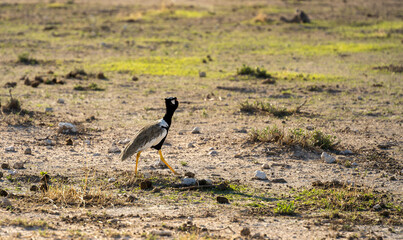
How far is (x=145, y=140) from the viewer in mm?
6359

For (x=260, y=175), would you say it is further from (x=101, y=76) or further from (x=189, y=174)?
(x=101, y=76)

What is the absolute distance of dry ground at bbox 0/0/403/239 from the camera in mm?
5324

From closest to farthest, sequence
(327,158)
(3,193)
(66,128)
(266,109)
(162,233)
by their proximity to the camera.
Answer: (162,233)
(3,193)
(327,158)
(66,128)
(266,109)

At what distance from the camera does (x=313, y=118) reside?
9859 mm

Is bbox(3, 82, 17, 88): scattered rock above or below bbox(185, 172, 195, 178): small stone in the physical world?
above

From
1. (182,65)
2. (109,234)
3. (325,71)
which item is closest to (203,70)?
(182,65)

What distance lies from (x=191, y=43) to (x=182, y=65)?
4169 millimetres

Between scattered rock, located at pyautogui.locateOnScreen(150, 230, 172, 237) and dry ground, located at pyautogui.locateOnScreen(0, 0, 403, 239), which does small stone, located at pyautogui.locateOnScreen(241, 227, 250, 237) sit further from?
scattered rock, located at pyautogui.locateOnScreen(150, 230, 172, 237)

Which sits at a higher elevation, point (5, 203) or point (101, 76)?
point (101, 76)

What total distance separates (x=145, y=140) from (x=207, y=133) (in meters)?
2.60

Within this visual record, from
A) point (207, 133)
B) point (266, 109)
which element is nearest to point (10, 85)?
point (207, 133)

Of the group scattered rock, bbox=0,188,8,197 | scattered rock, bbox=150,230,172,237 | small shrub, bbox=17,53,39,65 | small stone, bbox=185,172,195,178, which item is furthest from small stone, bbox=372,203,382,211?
small shrub, bbox=17,53,39,65

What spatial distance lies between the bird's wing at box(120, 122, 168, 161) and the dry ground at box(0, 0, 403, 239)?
1.25 feet

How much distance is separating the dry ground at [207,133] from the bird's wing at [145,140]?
0.38 meters
